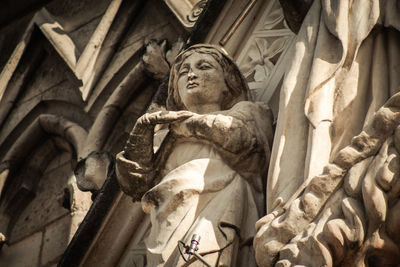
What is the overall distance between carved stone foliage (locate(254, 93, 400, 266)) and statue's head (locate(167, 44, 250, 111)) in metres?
1.30

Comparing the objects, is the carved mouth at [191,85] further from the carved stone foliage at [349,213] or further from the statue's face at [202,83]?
the carved stone foliage at [349,213]

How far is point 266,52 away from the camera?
18.7ft

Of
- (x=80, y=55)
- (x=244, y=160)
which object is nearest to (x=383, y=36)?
(x=244, y=160)

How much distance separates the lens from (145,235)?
5.51 m

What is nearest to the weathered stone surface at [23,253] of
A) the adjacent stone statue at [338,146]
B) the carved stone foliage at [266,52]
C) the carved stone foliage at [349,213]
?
the carved stone foliage at [266,52]

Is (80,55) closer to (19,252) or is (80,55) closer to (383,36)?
(19,252)

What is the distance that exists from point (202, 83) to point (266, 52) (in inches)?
30.2

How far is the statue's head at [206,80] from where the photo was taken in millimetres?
5039

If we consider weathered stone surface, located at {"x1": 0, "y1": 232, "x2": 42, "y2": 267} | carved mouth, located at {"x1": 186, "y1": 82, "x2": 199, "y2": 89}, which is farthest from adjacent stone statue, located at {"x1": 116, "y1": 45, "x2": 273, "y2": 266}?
weathered stone surface, located at {"x1": 0, "y1": 232, "x2": 42, "y2": 267}

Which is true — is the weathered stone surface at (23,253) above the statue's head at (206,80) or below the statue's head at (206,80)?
below

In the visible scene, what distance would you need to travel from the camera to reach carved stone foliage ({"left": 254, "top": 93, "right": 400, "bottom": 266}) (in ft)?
11.3

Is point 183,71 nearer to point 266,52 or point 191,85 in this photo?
point 191,85

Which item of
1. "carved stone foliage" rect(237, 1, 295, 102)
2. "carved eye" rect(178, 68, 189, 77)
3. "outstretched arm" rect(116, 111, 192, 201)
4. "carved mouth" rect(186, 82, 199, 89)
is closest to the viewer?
"outstretched arm" rect(116, 111, 192, 201)

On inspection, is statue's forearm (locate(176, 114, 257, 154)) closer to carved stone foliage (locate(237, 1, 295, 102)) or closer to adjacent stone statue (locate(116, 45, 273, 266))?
adjacent stone statue (locate(116, 45, 273, 266))
